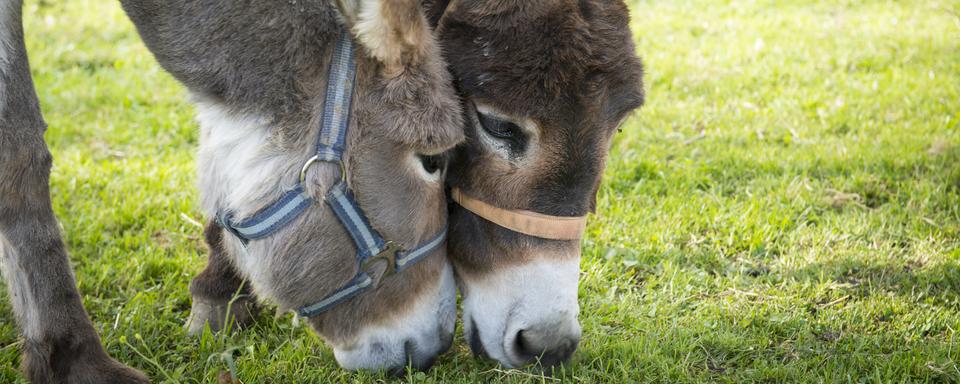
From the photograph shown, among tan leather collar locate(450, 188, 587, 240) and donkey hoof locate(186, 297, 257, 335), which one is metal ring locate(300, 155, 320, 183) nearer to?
tan leather collar locate(450, 188, 587, 240)

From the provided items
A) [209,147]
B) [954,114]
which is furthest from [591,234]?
[954,114]

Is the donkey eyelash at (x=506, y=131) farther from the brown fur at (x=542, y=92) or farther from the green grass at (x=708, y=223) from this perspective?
the green grass at (x=708, y=223)

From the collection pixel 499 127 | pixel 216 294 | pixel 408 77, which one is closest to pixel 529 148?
pixel 499 127

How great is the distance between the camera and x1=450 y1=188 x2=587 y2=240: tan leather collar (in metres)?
2.39

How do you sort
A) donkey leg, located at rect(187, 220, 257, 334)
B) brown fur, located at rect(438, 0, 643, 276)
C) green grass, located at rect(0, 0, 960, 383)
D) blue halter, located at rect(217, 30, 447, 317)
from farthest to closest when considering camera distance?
donkey leg, located at rect(187, 220, 257, 334)
green grass, located at rect(0, 0, 960, 383)
brown fur, located at rect(438, 0, 643, 276)
blue halter, located at rect(217, 30, 447, 317)

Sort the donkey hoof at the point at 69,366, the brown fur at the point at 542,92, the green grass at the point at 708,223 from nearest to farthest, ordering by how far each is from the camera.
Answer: the brown fur at the point at 542,92 < the donkey hoof at the point at 69,366 < the green grass at the point at 708,223

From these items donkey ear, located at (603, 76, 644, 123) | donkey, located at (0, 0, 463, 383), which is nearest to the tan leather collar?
donkey, located at (0, 0, 463, 383)

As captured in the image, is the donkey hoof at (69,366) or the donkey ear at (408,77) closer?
the donkey ear at (408,77)

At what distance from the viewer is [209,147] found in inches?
91.2

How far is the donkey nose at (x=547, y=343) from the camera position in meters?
2.45

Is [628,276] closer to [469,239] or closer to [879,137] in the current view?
[469,239]

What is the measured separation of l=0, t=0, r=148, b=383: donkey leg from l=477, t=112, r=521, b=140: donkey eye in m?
1.30

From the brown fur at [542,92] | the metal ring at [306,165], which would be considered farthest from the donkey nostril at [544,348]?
the metal ring at [306,165]

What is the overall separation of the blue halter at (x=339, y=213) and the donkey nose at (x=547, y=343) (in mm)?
401
